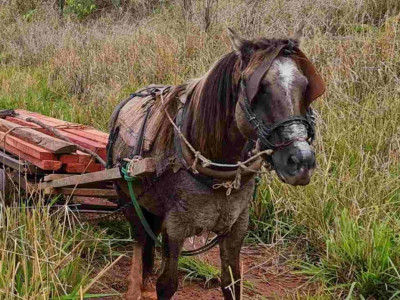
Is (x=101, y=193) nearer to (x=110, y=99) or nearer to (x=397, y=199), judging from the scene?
(x=397, y=199)

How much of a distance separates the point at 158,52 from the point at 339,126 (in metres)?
3.74

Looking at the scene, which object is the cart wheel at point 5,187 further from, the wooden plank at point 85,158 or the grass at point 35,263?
the grass at point 35,263

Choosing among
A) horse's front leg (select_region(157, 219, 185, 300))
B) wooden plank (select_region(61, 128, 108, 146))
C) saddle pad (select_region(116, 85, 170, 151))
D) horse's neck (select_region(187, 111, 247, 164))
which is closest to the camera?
horse's neck (select_region(187, 111, 247, 164))

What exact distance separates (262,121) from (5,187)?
7.83 feet

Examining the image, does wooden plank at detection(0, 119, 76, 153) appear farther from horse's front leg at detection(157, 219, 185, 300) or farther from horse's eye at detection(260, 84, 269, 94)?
horse's eye at detection(260, 84, 269, 94)

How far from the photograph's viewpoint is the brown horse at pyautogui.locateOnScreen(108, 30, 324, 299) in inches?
91.2

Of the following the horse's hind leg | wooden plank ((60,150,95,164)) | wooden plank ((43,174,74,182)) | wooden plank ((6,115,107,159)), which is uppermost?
wooden plank ((60,150,95,164))

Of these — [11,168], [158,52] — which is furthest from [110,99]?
[11,168]

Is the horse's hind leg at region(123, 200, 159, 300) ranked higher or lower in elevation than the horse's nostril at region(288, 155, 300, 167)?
lower

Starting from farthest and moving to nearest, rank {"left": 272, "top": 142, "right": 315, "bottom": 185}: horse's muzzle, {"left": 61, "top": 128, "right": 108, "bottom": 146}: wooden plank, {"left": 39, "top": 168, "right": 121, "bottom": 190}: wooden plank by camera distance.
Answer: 1. {"left": 61, "top": 128, "right": 108, "bottom": 146}: wooden plank
2. {"left": 39, "top": 168, "right": 121, "bottom": 190}: wooden plank
3. {"left": 272, "top": 142, "right": 315, "bottom": 185}: horse's muzzle

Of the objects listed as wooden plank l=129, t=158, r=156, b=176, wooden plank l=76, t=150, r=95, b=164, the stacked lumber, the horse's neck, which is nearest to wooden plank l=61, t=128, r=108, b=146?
the stacked lumber

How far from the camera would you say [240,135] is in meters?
2.72

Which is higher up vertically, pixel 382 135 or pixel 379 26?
pixel 379 26

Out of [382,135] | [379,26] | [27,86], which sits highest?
[379,26]
